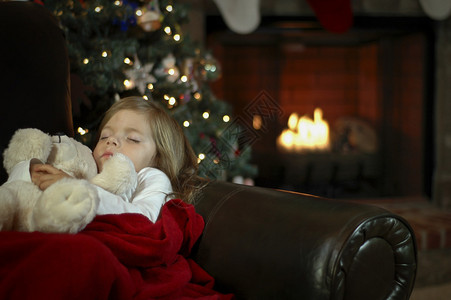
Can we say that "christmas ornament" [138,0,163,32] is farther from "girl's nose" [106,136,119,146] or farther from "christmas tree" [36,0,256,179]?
"girl's nose" [106,136,119,146]

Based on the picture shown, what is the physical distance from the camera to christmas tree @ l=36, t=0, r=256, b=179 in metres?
1.66

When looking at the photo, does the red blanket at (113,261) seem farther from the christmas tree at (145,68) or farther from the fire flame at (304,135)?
the fire flame at (304,135)

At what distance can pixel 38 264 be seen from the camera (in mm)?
684

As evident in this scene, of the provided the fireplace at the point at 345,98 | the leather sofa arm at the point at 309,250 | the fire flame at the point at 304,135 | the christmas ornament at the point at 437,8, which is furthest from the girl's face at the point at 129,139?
the christmas ornament at the point at 437,8

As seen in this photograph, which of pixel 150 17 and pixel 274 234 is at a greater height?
pixel 150 17

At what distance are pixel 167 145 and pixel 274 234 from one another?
0.39m

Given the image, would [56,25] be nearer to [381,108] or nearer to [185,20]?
[185,20]

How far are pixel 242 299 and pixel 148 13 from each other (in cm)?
128

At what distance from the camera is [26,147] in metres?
0.93

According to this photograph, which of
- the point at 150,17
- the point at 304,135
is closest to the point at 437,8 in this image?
the point at 304,135

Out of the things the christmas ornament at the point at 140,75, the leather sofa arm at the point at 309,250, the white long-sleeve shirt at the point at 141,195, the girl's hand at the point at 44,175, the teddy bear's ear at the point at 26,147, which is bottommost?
the leather sofa arm at the point at 309,250

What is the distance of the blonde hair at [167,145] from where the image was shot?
44.2 inches

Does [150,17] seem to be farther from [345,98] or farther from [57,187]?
[345,98]

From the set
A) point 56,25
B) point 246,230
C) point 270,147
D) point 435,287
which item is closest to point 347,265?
point 246,230
